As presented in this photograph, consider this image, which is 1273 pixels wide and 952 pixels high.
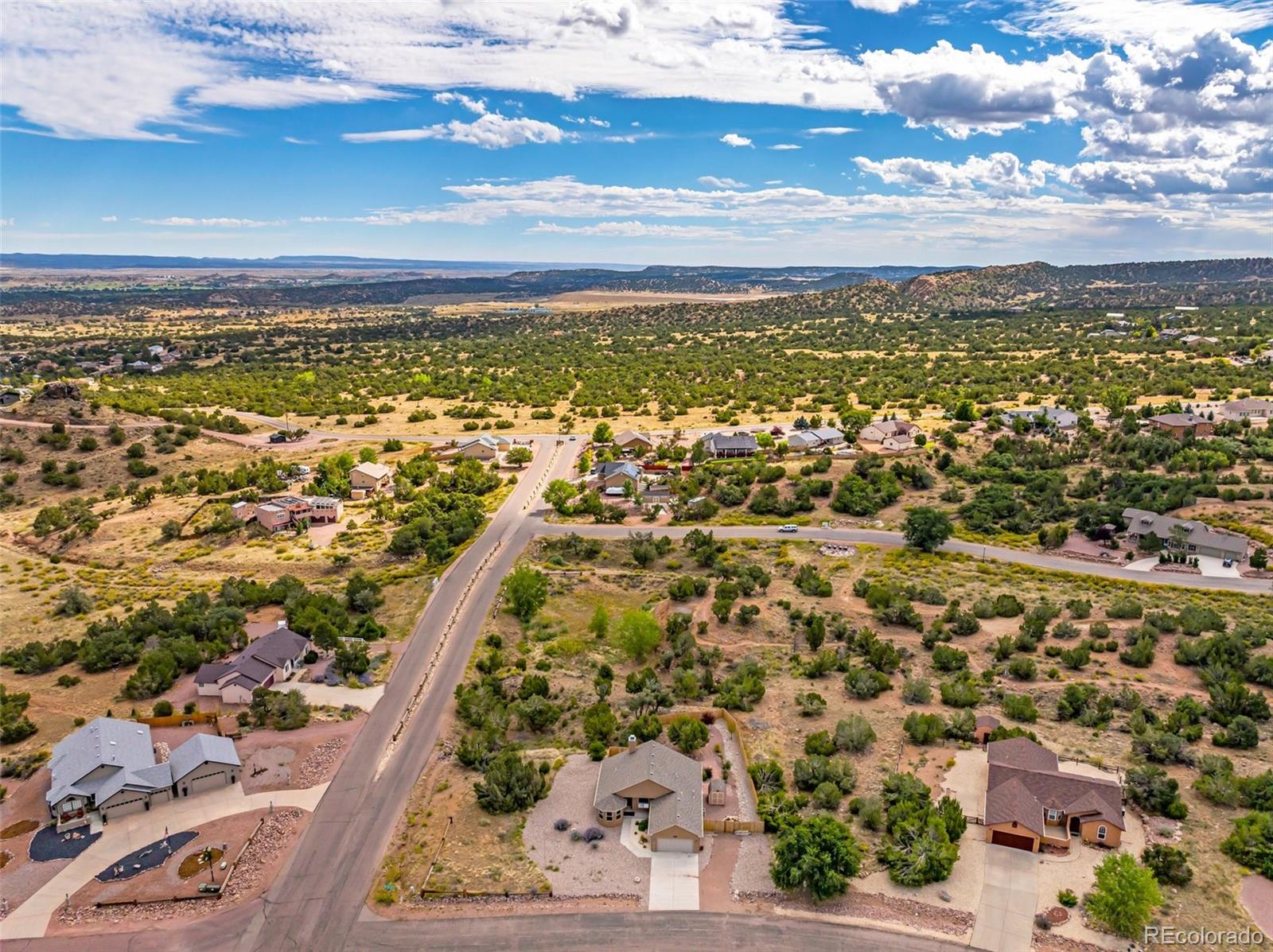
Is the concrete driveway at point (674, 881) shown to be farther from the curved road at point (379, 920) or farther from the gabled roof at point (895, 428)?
the gabled roof at point (895, 428)

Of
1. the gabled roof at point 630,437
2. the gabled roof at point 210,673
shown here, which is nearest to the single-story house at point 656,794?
the gabled roof at point 210,673

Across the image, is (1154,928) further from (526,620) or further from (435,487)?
(435,487)

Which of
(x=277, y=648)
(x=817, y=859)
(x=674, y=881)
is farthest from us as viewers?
(x=277, y=648)

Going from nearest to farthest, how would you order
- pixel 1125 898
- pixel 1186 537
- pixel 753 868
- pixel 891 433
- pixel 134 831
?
1. pixel 1125 898
2. pixel 753 868
3. pixel 134 831
4. pixel 1186 537
5. pixel 891 433

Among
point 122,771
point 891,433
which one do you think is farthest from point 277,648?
point 891,433

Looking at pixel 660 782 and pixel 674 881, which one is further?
pixel 660 782

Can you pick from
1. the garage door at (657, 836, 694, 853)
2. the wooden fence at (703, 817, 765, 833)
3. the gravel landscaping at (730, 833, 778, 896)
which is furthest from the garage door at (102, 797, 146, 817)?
the gravel landscaping at (730, 833, 778, 896)

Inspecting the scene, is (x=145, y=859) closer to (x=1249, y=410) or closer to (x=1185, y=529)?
(x=1185, y=529)
